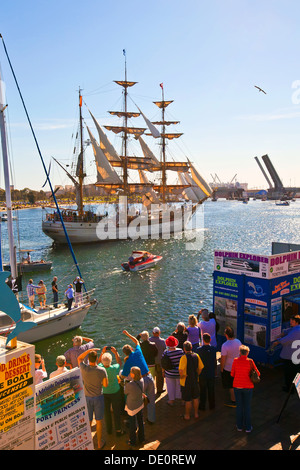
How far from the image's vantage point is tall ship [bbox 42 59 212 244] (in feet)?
190

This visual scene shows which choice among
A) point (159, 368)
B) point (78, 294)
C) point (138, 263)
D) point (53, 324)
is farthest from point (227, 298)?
point (138, 263)

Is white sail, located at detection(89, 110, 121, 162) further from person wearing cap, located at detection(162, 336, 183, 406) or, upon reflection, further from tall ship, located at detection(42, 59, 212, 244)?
person wearing cap, located at detection(162, 336, 183, 406)

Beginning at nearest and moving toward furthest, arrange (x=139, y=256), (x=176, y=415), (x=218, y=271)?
(x=176, y=415) < (x=218, y=271) < (x=139, y=256)

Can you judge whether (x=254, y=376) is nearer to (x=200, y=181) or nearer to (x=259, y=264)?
(x=259, y=264)

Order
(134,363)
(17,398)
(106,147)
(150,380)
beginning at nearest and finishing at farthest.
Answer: (17,398)
(134,363)
(150,380)
(106,147)

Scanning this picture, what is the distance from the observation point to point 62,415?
17.9 ft

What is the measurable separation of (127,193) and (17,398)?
68617mm

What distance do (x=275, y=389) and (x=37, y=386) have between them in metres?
5.58

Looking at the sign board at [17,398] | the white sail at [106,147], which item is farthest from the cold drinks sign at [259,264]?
the white sail at [106,147]

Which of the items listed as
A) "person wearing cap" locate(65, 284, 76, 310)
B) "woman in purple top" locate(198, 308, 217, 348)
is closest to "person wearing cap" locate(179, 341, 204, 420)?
"woman in purple top" locate(198, 308, 217, 348)

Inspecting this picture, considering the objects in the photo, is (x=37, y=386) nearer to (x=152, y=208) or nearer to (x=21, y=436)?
(x=21, y=436)

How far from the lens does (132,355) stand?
6754 millimetres

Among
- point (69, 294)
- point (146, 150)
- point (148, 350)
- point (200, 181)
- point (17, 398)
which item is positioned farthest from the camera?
point (146, 150)
